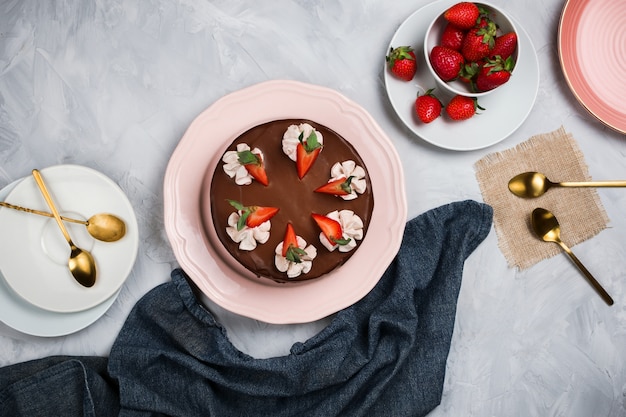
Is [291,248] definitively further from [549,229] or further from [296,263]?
[549,229]

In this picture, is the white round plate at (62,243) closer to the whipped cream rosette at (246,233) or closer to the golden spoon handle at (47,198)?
the golden spoon handle at (47,198)

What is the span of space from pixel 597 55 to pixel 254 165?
2.95 feet

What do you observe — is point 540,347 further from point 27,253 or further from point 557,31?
point 27,253

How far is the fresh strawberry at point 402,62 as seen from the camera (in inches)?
51.6

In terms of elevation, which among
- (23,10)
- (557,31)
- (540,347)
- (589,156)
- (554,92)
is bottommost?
(540,347)

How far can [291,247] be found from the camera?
3.66 ft

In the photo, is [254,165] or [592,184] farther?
[592,184]

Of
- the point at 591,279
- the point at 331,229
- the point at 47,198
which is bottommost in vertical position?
the point at 591,279

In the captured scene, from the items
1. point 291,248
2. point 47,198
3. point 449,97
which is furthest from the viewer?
point 449,97

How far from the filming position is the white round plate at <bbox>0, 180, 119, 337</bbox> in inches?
49.8

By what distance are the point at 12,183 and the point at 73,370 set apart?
43 centimetres

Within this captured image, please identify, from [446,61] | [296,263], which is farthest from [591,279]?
[296,263]

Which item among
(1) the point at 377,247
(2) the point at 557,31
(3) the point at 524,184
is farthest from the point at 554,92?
(1) the point at 377,247

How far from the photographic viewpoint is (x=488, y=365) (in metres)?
1.42
